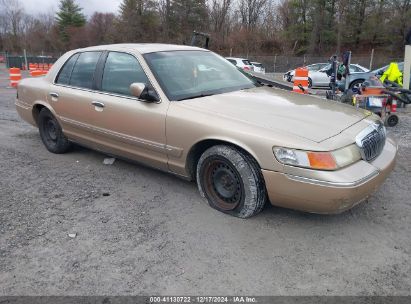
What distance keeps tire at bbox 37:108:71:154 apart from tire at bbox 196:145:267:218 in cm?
263

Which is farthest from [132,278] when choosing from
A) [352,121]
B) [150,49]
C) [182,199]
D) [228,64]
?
[228,64]

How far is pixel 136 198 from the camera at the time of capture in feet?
13.2

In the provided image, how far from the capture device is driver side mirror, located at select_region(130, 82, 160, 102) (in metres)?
3.81

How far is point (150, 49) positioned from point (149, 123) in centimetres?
100

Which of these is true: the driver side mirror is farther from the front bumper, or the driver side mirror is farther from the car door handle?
the front bumper

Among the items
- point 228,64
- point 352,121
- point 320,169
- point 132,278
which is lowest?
point 132,278

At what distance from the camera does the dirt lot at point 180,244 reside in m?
2.62

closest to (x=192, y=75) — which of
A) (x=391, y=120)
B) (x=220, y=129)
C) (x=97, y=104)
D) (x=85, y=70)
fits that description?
(x=220, y=129)

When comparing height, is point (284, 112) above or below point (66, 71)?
below

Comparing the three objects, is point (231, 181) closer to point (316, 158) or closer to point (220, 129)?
point (220, 129)

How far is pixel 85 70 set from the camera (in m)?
4.83

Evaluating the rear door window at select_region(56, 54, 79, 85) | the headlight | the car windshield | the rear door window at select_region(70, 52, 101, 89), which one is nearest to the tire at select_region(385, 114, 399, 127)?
the car windshield

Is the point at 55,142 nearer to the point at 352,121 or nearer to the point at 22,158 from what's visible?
the point at 22,158

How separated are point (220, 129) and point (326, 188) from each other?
1.04 m
